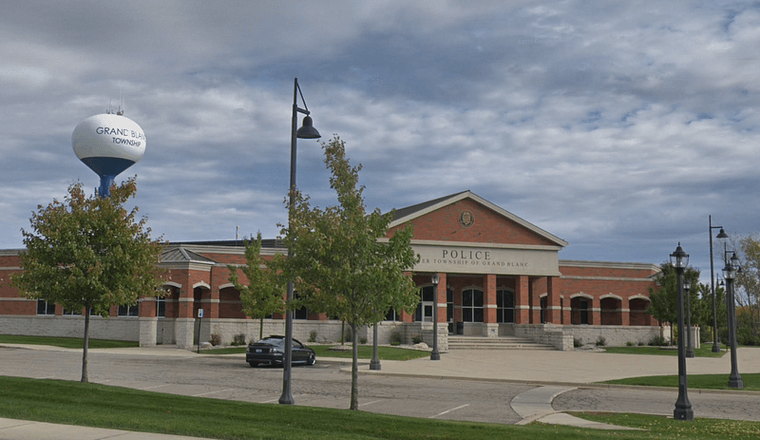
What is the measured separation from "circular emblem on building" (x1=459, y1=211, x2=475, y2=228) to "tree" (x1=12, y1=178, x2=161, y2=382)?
31838mm

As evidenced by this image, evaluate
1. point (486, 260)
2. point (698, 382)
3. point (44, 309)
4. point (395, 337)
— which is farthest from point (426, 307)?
point (698, 382)

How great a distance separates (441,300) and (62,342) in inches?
979

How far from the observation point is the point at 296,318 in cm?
4850

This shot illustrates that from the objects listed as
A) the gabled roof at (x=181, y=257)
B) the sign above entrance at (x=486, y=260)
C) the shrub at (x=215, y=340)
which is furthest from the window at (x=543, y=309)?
the gabled roof at (x=181, y=257)

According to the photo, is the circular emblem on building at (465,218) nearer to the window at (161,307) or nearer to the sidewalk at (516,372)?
the sidewalk at (516,372)

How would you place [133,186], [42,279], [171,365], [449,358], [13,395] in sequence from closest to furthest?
[13,395]
[42,279]
[133,186]
[171,365]
[449,358]

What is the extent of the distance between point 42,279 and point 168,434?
10.0m

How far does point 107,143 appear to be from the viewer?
5141 cm

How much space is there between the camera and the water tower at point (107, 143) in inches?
2016

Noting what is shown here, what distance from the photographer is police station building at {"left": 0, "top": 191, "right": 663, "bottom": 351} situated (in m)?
Answer: 44.9

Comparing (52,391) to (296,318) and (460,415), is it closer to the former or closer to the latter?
(460,415)

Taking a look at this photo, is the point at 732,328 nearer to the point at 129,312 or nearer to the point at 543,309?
the point at 543,309

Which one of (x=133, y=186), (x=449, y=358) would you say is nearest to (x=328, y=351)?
(x=449, y=358)

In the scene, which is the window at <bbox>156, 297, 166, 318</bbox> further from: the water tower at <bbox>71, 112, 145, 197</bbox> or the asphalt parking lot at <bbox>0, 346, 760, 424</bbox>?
the asphalt parking lot at <bbox>0, 346, 760, 424</bbox>
